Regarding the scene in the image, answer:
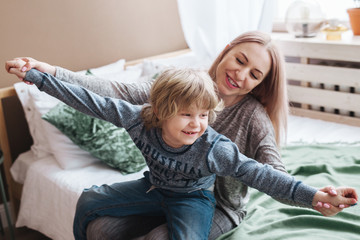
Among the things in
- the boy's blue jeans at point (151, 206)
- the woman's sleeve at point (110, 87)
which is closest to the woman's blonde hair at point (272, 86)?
the woman's sleeve at point (110, 87)

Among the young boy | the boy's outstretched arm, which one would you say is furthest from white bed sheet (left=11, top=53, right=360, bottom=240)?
the boy's outstretched arm

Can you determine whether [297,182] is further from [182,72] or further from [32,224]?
[32,224]

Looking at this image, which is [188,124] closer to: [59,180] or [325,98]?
[59,180]

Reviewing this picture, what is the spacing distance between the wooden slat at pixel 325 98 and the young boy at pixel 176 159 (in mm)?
1414

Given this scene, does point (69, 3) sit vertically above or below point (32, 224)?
above

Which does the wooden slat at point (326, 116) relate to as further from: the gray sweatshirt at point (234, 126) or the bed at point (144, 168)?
the gray sweatshirt at point (234, 126)

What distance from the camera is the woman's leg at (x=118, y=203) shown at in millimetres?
1342

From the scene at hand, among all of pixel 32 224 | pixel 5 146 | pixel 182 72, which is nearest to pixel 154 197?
pixel 182 72

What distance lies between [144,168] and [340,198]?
1071 mm

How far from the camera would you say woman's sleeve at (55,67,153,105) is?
136 centimetres

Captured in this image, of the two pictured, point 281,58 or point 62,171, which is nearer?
point 281,58

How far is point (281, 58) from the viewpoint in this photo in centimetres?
144

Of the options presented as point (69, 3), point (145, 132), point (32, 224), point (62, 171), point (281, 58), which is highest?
point (69, 3)

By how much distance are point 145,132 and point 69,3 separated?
1.31 metres
